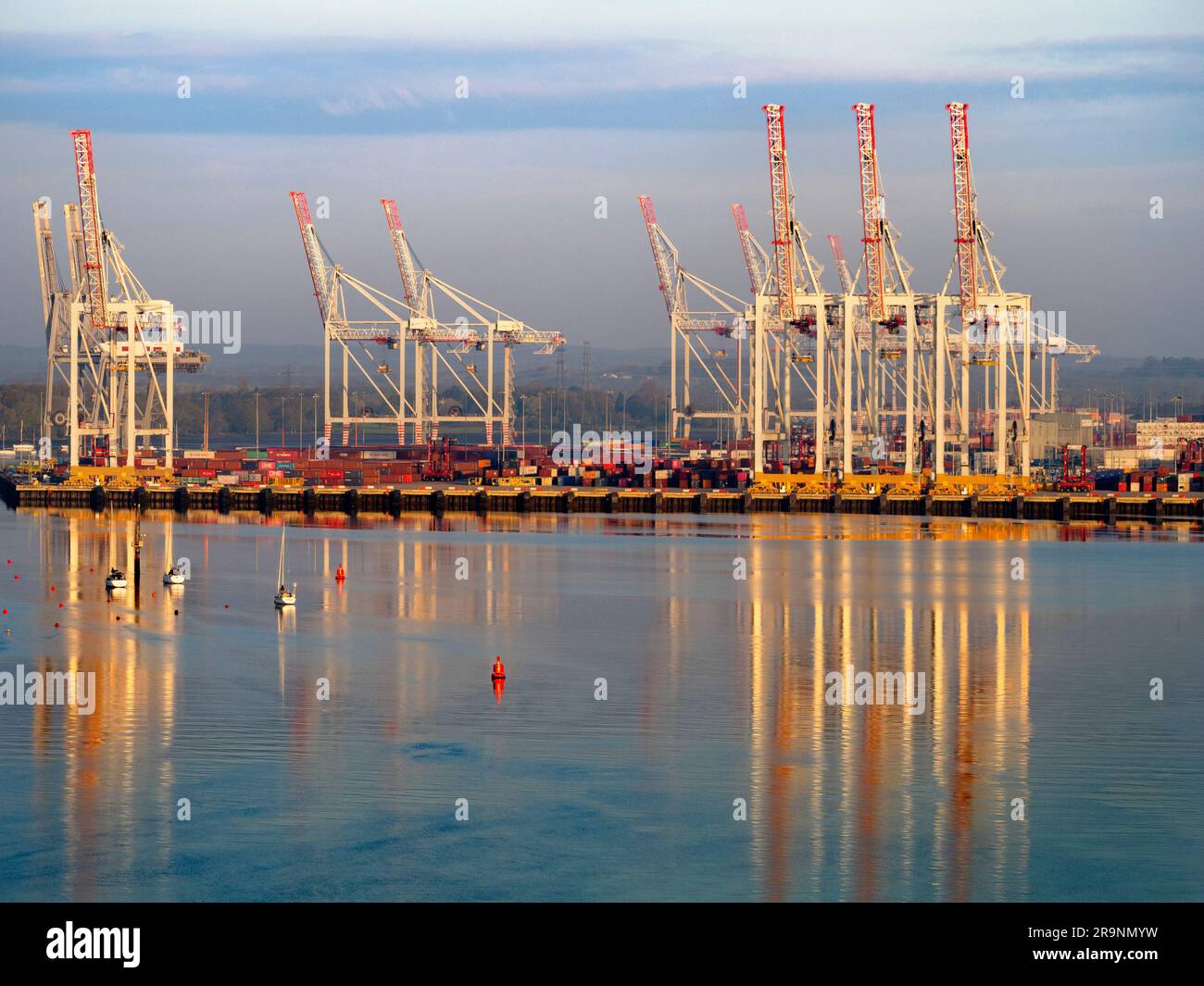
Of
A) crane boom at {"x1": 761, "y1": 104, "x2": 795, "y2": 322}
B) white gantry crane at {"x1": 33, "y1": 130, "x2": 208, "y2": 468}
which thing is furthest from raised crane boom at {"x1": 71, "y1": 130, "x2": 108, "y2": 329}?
crane boom at {"x1": 761, "y1": 104, "x2": 795, "y2": 322}

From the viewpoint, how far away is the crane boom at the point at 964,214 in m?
93.9

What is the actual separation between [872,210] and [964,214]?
530cm

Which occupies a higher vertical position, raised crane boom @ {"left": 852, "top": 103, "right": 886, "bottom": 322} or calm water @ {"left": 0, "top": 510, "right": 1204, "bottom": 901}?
raised crane boom @ {"left": 852, "top": 103, "right": 886, "bottom": 322}

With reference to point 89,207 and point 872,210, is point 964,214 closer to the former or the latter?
point 872,210

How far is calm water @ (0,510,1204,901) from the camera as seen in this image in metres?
22.5

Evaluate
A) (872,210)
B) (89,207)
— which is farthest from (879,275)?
(89,207)

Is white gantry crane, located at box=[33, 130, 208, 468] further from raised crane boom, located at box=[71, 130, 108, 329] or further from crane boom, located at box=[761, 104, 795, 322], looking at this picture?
crane boom, located at box=[761, 104, 795, 322]

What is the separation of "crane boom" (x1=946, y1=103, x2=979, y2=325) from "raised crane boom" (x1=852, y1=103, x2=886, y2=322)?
4286 millimetres

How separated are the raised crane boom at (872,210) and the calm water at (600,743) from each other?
40.0 m

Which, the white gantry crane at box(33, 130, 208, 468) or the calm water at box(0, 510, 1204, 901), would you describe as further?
the white gantry crane at box(33, 130, 208, 468)

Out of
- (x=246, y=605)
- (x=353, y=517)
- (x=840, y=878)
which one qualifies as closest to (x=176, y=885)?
(x=840, y=878)

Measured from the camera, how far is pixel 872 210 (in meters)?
95.6

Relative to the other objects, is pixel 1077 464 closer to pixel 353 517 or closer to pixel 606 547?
pixel 353 517
